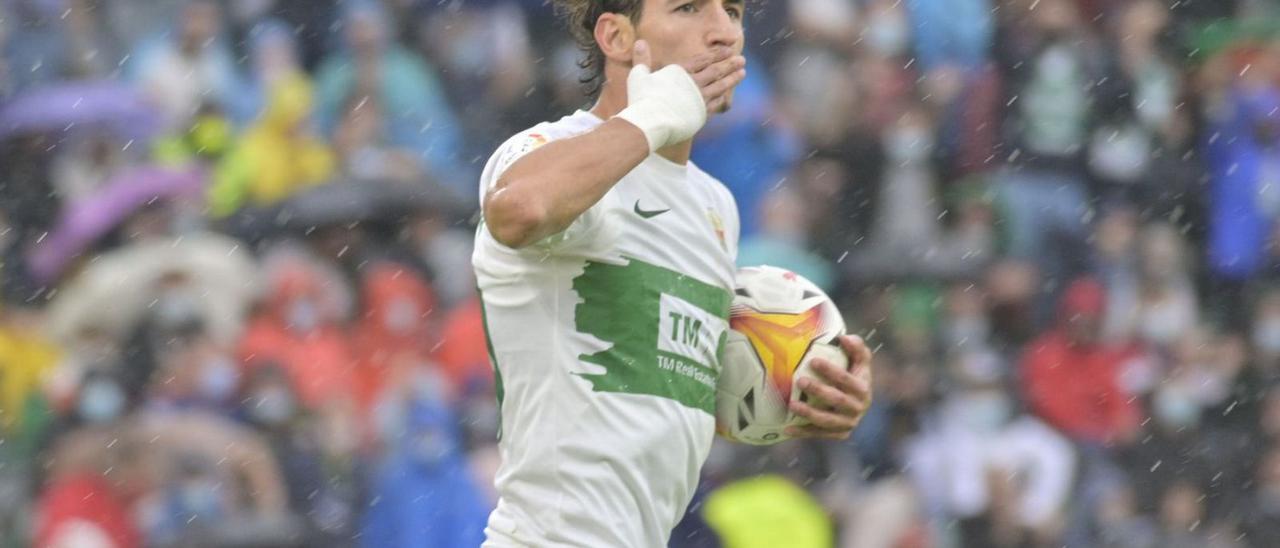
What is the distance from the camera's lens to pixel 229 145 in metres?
9.13

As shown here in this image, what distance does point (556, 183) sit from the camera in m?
3.30

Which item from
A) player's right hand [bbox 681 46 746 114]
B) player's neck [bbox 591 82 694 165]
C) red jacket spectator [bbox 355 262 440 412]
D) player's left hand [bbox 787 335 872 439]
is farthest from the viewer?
red jacket spectator [bbox 355 262 440 412]

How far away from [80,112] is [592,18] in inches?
216

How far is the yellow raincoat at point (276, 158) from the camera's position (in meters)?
8.98

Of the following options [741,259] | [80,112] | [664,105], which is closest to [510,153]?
[664,105]

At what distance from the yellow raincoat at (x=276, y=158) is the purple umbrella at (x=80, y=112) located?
0.43 meters

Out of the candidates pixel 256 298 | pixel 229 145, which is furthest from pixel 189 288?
pixel 229 145

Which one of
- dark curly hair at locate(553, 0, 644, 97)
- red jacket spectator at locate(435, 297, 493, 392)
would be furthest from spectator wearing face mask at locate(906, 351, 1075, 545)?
dark curly hair at locate(553, 0, 644, 97)

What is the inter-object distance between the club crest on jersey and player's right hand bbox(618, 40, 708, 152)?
39 centimetres

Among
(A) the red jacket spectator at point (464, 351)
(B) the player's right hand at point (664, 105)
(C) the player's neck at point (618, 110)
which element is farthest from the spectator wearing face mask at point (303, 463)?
(B) the player's right hand at point (664, 105)

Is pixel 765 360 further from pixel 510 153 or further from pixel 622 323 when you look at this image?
pixel 510 153

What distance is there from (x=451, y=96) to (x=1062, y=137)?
10.1 ft

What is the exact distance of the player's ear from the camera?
12.8 ft

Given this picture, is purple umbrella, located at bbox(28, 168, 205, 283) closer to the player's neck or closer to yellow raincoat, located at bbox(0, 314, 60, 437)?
yellow raincoat, located at bbox(0, 314, 60, 437)
